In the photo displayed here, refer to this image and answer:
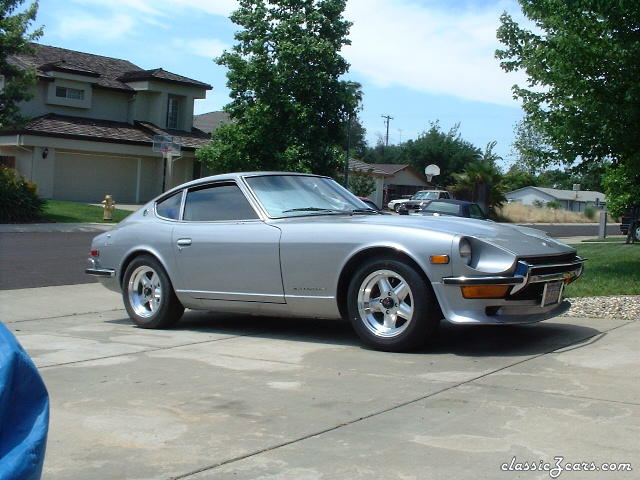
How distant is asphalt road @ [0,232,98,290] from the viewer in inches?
452

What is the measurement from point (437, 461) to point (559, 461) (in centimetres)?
56

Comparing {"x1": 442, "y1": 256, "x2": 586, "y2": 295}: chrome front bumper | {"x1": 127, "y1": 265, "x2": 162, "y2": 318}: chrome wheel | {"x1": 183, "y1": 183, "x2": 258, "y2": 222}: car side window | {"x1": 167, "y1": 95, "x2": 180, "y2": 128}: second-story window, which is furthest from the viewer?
{"x1": 167, "y1": 95, "x2": 180, "y2": 128}: second-story window

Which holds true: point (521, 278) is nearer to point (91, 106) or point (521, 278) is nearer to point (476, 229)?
point (476, 229)

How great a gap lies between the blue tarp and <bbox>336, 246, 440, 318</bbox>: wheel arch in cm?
438

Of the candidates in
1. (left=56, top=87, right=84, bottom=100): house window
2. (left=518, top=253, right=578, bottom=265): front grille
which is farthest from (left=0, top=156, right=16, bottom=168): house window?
(left=518, top=253, right=578, bottom=265): front grille

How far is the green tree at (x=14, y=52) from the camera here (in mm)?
23953

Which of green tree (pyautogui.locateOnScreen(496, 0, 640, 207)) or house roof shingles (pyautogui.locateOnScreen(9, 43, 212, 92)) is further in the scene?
house roof shingles (pyautogui.locateOnScreen(9, 43, 212, 92))

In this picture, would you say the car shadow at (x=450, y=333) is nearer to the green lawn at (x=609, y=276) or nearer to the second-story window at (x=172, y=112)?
the green lawn at (x=609, y=276)

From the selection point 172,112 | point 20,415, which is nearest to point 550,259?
point 20,415

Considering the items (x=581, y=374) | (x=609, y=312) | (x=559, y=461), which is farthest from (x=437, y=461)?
(x=609, y=312)

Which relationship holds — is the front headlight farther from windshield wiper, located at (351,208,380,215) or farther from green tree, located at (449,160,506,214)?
green tree, located at (449,160,506,214)

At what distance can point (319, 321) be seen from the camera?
25.9 ft

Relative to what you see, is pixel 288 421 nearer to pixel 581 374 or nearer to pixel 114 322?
pixel 581 374

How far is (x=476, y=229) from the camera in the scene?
20.8 ft
